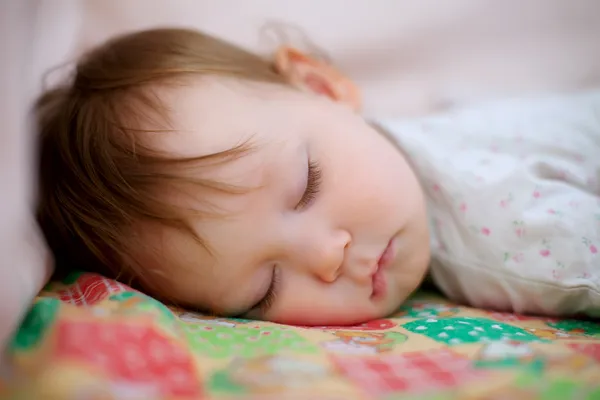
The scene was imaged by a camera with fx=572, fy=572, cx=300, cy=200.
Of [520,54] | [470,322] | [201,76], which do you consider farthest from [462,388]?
[520,54]

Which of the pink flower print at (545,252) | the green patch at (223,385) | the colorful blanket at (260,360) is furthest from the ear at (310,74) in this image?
Result: the green patch at (223,385)

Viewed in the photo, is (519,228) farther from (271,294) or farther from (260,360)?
(260,360)

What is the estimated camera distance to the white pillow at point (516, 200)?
867 mm

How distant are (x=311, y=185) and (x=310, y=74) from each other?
1.42 ft

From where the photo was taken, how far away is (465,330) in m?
0.70

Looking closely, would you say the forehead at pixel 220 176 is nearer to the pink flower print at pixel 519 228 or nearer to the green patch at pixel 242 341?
the green patch at pixel 242 341

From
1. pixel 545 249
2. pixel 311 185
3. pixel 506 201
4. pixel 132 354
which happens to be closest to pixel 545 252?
pixel 545 249

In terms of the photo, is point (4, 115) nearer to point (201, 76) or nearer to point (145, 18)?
point (201, 76)

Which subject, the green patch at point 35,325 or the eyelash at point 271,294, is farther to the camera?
the eyelash at point 271,294

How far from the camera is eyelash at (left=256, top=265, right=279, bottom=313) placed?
32.4 inches

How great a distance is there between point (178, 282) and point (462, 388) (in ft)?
1.51

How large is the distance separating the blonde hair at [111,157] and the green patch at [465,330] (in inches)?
12.5

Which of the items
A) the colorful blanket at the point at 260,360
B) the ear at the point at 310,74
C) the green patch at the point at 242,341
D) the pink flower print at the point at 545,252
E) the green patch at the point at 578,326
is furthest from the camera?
the ear at the point at 310,74

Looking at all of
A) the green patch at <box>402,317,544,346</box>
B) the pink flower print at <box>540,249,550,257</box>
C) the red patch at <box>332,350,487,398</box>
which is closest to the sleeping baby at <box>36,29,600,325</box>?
the pink flower print at <box>540,249,550,257</box>
